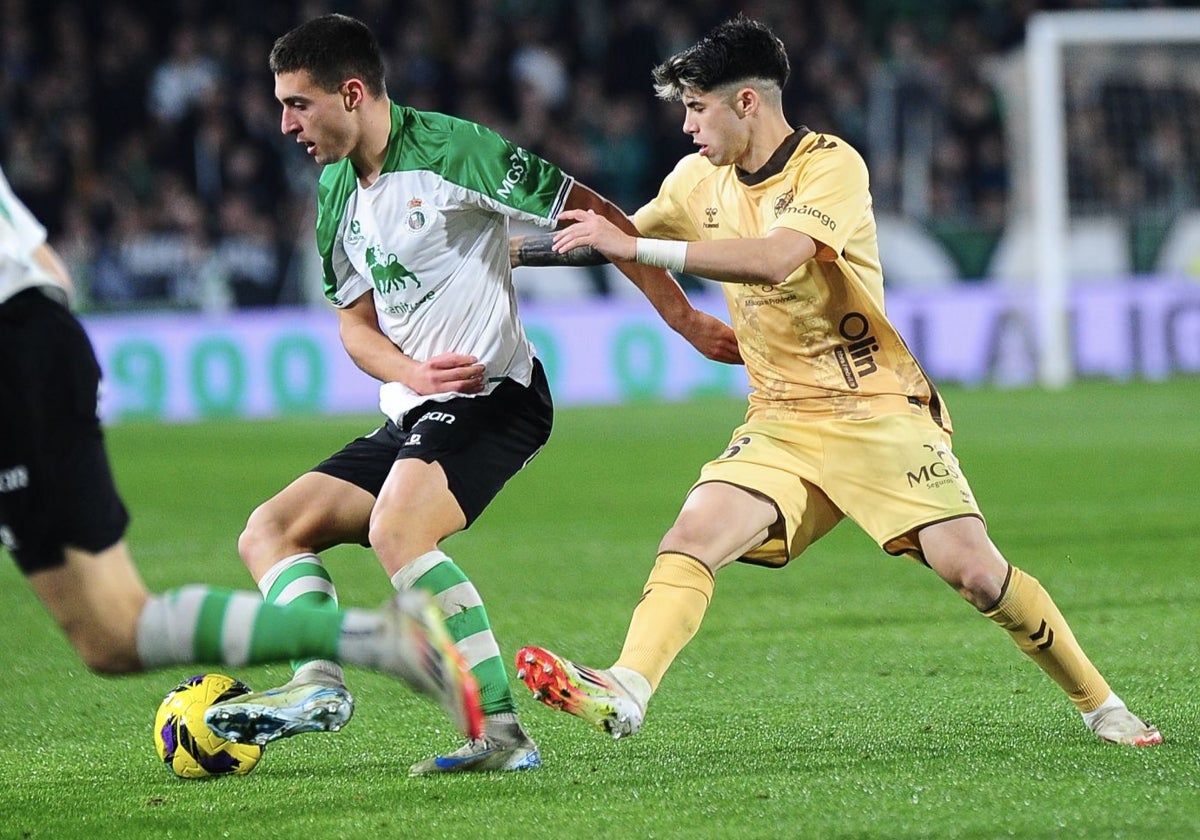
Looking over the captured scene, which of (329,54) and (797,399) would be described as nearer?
(329,54)

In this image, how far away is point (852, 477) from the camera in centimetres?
466

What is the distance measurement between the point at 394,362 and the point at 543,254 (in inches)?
21.5

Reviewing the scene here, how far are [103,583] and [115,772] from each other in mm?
1215

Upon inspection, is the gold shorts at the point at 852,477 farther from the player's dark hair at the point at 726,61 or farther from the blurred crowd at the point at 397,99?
the blurred crowd at the point at 397,99

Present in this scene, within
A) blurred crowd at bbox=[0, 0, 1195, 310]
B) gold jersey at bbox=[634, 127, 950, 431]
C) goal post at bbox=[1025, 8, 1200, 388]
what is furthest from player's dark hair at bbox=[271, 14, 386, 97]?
goal post at bbox=[1025, 8, 1200, 388]

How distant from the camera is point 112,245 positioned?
17.8 meters

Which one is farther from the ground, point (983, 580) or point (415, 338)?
point (415, 338)

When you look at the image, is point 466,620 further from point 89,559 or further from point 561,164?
point 561,164

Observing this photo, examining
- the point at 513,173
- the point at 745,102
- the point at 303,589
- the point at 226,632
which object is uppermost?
the point at 745,102

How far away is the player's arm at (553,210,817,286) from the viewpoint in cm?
438

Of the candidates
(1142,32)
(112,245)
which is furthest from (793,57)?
(112,245)

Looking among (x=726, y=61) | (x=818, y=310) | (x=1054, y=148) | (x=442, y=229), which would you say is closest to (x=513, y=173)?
(x=442, y=229)

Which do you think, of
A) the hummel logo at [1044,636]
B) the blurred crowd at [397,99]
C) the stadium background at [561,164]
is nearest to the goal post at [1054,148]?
the stadium background at [561,164]

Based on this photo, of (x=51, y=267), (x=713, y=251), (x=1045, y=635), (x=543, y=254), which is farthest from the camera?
(x=543, y=254)
